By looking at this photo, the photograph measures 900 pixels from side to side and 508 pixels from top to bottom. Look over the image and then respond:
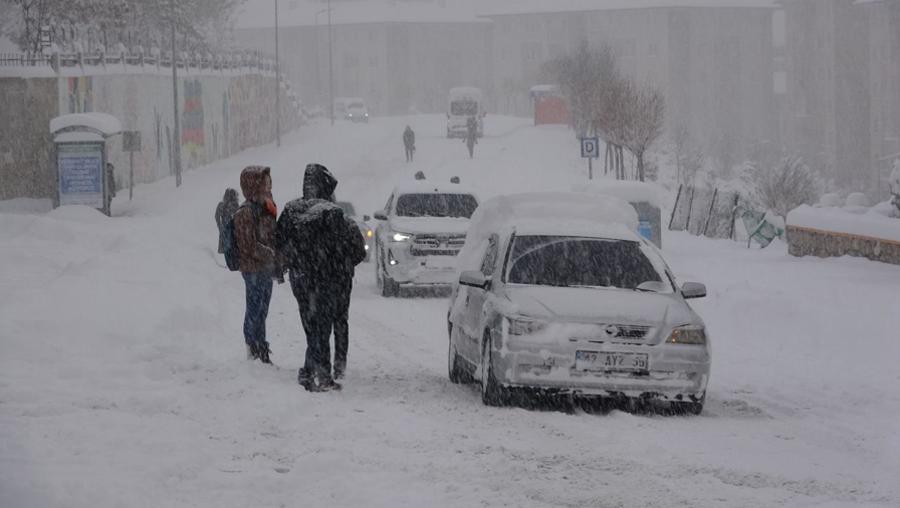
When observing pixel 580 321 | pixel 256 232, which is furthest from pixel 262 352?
pixel 580 321

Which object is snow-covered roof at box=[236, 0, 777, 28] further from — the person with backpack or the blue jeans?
the person with backpack

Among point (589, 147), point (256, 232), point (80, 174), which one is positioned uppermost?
point (589, 147)

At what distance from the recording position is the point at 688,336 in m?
10.3

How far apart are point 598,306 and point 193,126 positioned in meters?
50.5

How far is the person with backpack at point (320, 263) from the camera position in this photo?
10.8 m

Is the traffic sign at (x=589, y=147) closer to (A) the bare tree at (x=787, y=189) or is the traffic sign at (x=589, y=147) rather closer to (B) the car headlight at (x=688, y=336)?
(B) the car headlight at (x=688, y=336)

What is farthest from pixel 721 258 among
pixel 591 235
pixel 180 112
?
pixel 180 112

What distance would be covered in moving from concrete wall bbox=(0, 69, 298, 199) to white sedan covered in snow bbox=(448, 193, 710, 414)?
102 ft

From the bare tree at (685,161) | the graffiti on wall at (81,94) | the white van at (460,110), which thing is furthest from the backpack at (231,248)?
the bare tree at (685,161)

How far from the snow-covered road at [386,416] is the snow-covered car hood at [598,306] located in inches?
27.9

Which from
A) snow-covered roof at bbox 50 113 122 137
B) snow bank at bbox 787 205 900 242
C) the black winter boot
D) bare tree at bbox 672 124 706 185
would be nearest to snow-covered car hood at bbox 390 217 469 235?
snow bank at bbox 787 205 900 242

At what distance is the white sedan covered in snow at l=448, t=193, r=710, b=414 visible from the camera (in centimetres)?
1005

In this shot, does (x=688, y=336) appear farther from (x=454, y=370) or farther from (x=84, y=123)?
(x=84, y=123)

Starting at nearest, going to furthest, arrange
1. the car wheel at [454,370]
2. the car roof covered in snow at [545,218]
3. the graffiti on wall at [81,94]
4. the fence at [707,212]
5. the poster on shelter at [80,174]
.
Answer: the car roof covered in snow at [545,218] → the car wheel at [454,370] → the poster on shelter at [80,174] → the fence at [707,212] → the graffiti on wall at [81,94]
